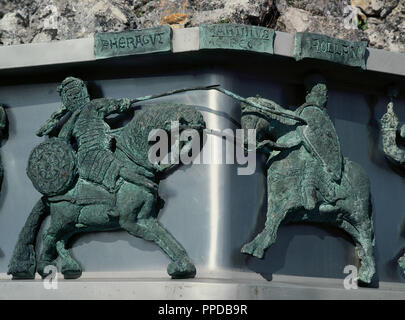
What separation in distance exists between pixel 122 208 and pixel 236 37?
0.85m

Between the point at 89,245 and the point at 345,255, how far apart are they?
3.62 ft

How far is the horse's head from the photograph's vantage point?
5133 millimetres

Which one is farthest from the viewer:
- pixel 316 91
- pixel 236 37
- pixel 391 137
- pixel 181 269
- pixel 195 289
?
pixel 391 137

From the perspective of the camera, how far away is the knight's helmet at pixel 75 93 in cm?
530

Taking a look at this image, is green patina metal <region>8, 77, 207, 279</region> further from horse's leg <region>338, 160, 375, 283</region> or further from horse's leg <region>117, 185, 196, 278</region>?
horse's leg <region>338, 160, 375, 283</region>

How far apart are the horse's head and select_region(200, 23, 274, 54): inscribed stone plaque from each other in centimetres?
→ 29

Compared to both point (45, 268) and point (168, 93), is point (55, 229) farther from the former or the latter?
point (168, 93)

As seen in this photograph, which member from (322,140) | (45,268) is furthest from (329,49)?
(45,268)

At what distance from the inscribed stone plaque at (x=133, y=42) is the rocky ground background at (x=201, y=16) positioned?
53 cm

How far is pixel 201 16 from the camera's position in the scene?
5.75 m

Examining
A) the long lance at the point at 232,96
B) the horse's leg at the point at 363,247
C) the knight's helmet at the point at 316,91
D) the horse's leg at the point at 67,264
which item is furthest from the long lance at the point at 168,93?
the horse's leg at the point at 363,247

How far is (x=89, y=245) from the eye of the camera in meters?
5.27

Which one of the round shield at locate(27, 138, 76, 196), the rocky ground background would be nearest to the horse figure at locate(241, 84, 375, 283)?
the rocky ground background

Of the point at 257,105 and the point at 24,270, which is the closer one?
the point at 257,105
